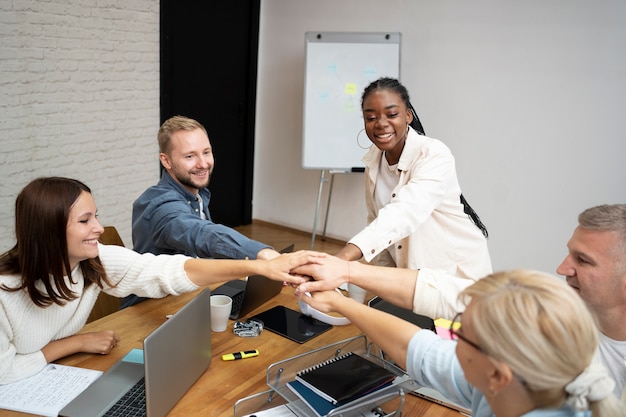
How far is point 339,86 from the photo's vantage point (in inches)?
189

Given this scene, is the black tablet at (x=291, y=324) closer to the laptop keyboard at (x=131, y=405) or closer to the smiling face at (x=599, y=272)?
the laptop keyboard at (x=131, y=405)

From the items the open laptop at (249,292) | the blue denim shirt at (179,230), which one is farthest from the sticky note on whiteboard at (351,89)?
the open laptop at (249,292)

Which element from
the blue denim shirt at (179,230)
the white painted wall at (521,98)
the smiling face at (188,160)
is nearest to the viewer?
the blue denim shirt at (179,230)

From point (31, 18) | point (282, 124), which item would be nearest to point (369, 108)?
point (31, 18)

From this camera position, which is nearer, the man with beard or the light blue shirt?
the light blue shirt

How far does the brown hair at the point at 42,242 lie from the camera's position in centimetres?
165

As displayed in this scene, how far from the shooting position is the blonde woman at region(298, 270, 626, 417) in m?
0.99

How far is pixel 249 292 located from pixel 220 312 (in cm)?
15

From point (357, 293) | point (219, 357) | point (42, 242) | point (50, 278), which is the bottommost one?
point (219, 357)

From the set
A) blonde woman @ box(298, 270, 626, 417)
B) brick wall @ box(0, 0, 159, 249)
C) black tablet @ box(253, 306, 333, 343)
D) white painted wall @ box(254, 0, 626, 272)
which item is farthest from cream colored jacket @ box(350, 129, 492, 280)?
brick wall @ box(0, 0, 159, 249)

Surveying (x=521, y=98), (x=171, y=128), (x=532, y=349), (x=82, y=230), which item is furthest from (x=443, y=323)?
(x=521, y=98)

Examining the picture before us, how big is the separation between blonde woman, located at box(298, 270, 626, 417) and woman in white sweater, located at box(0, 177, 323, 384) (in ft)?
3.43

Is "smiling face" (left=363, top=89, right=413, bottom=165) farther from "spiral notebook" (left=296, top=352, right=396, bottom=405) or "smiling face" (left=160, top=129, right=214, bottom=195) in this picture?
"spiral notebook" (left=296, top=352, right=396, bottom=405)

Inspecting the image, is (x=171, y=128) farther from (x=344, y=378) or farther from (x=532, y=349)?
(x=532, y=349)
